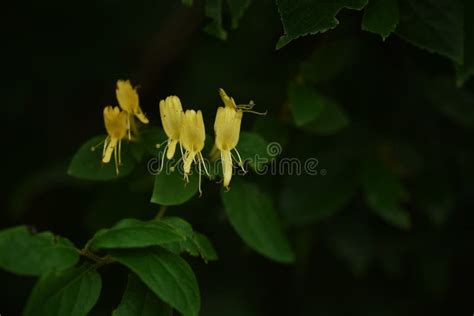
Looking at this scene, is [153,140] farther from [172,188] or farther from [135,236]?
[135,236]

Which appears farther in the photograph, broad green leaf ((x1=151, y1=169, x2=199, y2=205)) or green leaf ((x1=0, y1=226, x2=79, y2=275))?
broad green leaf ((x1=151, y1=169, x2=199, y2=205))

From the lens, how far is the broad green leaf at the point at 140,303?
35.6 inches

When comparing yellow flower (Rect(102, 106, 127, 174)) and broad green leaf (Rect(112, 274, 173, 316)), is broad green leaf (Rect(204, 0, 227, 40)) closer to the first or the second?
yellow flower (Rect(102, 106, 127, 174))

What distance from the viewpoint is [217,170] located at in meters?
1.02

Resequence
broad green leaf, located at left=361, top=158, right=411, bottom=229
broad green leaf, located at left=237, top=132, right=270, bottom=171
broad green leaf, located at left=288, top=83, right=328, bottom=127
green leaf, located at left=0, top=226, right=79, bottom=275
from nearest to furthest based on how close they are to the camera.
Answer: green leaf, located at left=0, top=226, right=79, bottom=275 → broad green leaf, located at left=237, top=132, right=270, bottom=171 → broad green leaf, located at left=288, top=83, right=328, bottom=127 → broad green leaf, located at left=361, top=158, right=411, bottom=229

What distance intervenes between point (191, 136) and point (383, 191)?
0.56 metres

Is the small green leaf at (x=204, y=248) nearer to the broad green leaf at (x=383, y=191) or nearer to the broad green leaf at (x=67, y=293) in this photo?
the broad green leaf at (x=67, y=293)

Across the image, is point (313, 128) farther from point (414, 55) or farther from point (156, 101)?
point (156, 101)

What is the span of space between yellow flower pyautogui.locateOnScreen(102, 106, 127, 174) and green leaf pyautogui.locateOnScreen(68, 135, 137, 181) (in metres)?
0.02

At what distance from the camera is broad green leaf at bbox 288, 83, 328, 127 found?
116cm

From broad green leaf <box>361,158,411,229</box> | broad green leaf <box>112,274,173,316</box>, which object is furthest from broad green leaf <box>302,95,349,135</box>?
broad green leaf <box>112,274,173,316</box>

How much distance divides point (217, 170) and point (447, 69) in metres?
0.64

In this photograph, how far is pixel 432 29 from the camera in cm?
100

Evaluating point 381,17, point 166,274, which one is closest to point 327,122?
point 381,17
